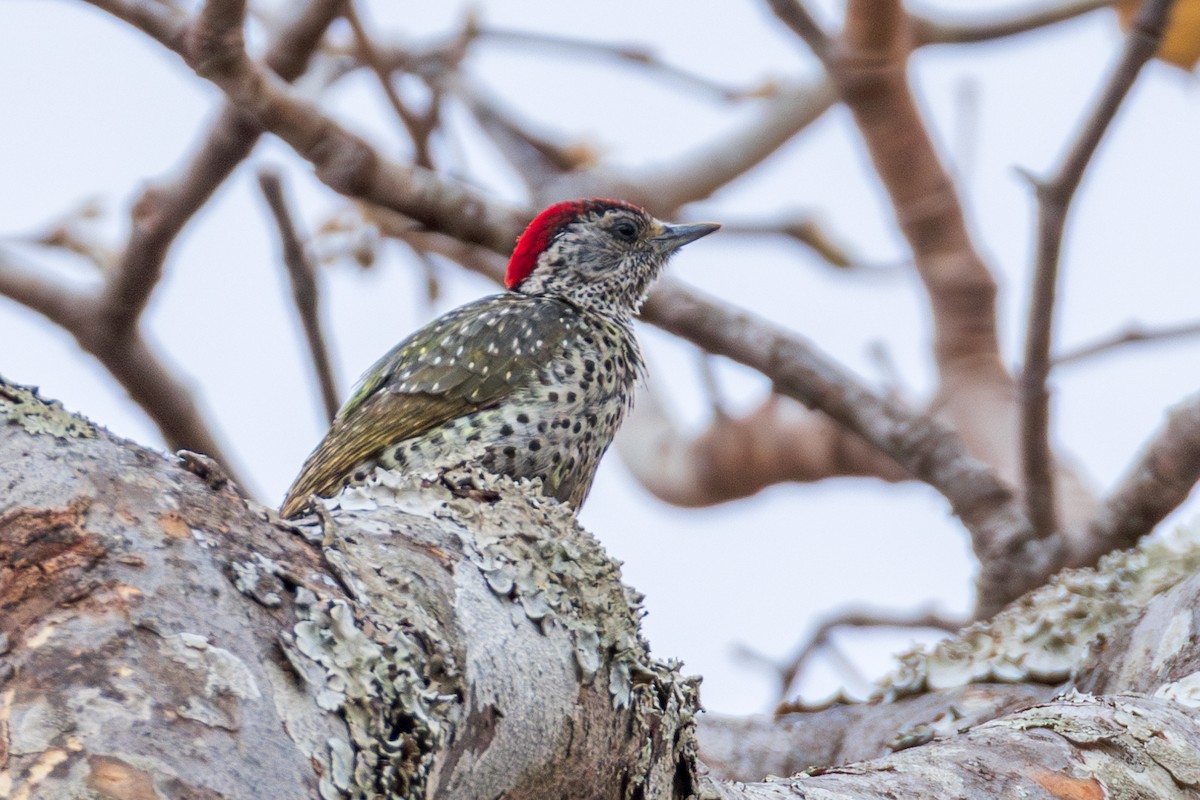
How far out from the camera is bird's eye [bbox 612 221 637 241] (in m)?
4.84

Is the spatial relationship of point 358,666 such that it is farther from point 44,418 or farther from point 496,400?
point 496,400

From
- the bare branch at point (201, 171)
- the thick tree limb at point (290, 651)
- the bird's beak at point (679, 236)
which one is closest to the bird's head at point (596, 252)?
the bird's beak at point (679, 236)

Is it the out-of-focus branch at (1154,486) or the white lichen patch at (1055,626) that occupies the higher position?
the out-of-focus branch at (1154,486)

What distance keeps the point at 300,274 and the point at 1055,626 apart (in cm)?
255

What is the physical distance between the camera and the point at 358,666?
160 centimetres

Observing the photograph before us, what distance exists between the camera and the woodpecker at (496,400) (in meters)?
3.61

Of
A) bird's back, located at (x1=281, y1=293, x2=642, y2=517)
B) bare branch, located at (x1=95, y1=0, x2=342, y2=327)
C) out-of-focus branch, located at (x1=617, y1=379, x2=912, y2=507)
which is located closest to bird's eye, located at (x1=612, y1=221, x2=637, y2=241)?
bird's back, located at (x1=281, y1=293, x2=642, y2=517)

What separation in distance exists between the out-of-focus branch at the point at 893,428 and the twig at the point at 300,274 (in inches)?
46.7

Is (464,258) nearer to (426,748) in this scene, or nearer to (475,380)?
(475,380)

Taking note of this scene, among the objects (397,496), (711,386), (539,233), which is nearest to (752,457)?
(711,386)

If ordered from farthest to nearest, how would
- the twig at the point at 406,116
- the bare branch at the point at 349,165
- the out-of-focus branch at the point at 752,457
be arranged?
the out-of-focus branch at the point at 752,457, the twig at the point at 406,116, the bare branch at the point at 349,165

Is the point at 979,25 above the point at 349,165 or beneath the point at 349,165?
above

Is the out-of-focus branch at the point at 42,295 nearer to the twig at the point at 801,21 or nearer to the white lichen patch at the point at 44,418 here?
the twig at the point at 801,21

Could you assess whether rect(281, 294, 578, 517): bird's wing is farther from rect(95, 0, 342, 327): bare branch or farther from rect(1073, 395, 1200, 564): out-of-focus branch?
rect(1073, 395, 1200, 564): out-of-focus branch
